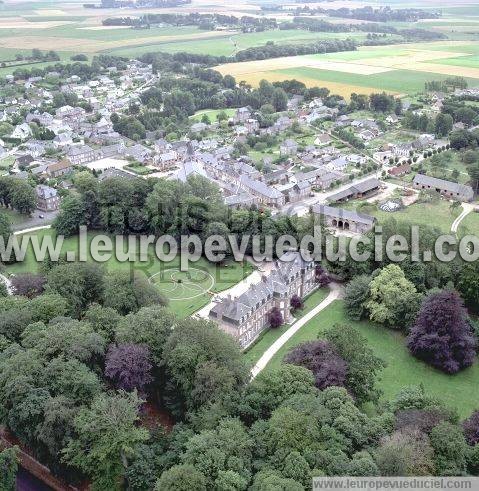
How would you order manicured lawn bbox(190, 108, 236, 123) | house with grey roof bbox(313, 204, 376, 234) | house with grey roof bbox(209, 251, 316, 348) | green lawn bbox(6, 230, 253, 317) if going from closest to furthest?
house with grey roof bbox(209, 251, 316, 348), green lawn bbox(6, 230, 253, 317), house with grey roof bbox(313, 204, 376, 234), manicured lawn bbox(190, 108, 236, 123)

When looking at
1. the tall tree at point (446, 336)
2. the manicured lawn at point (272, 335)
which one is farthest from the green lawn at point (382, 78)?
the tall tree at point (446, 336)

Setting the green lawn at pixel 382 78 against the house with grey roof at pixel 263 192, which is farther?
the green lawn at pixel 382 78

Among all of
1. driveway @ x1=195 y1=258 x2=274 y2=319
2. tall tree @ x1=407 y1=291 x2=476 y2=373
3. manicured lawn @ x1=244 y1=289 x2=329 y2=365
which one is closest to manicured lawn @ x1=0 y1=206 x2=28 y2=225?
driveway @ x1=195 y1=258 x2=274 y2=319

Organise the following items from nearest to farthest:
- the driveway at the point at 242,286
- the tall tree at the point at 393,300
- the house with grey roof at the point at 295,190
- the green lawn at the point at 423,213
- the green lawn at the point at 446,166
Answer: the tall tree at the point at 393,300 < the driveway at the point at 242,286 < the green lawn at the point at 423,213 < the house with grey roof at the point at 295,190 < the green lawn at the point at 446,166

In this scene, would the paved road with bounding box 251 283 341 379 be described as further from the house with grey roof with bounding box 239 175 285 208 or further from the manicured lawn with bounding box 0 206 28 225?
the manicured lawn with bounding box 0 206 28 225

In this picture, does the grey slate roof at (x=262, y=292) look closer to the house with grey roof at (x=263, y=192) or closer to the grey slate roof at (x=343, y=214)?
the grey slate roof at (x=343, y=214)

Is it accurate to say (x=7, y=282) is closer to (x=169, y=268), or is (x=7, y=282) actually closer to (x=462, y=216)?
(x=169, y=268)
